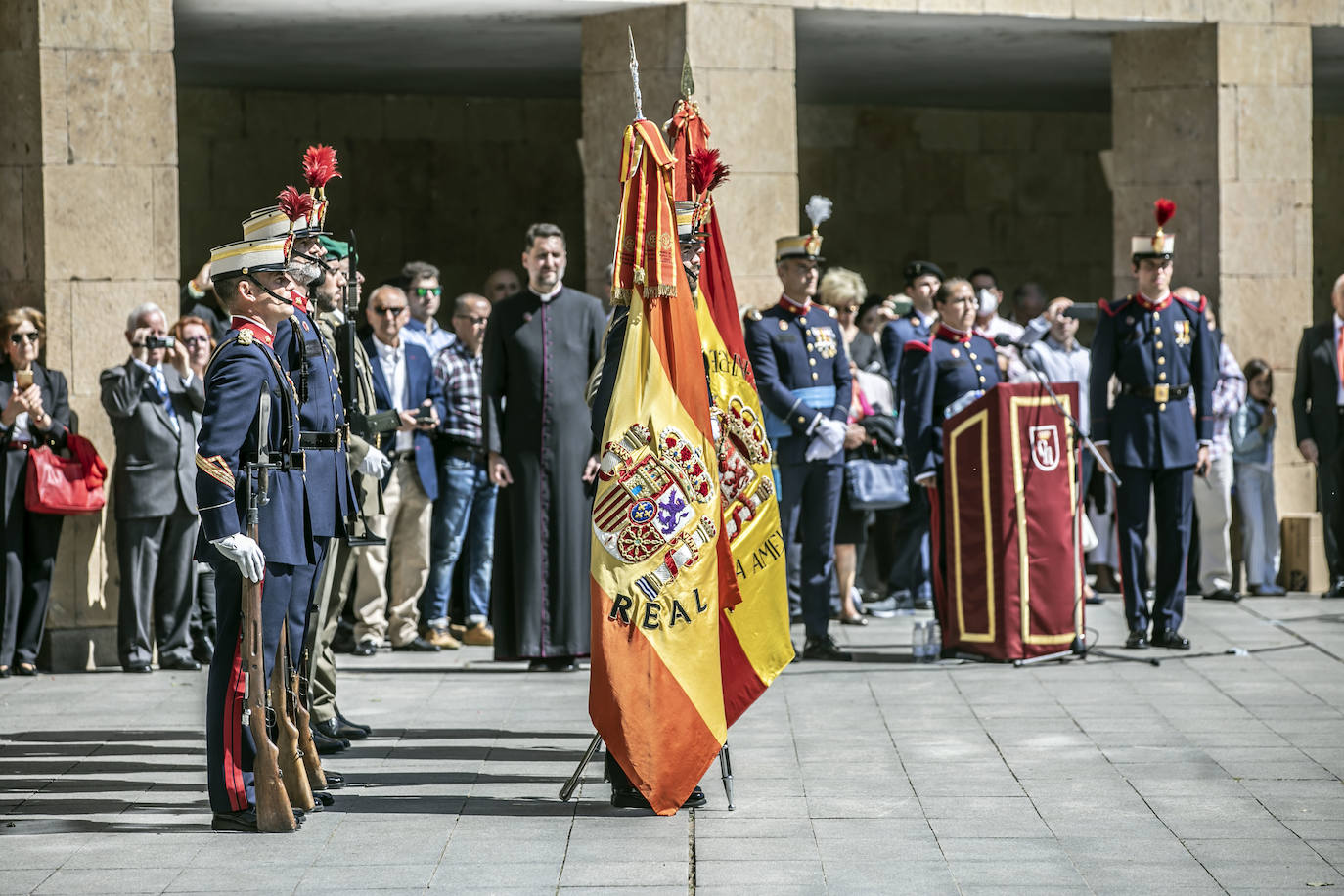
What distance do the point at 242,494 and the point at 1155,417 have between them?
17.6ft

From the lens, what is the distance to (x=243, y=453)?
17.4 feet

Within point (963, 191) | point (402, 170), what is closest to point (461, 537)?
point (402, 170)

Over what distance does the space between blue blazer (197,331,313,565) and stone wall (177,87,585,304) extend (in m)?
9.27

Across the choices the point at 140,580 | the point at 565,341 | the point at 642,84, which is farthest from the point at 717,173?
the point at 642,84

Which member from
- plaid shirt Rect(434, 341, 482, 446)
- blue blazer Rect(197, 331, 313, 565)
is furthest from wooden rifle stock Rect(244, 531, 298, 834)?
plaid shirt Rect(434, 341, 482, 446)

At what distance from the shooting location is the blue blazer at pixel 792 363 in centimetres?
885

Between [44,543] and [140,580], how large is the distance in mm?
475

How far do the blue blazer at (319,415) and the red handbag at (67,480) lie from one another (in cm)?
321

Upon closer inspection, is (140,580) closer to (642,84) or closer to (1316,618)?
(642,84)

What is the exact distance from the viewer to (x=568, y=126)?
1532 cm

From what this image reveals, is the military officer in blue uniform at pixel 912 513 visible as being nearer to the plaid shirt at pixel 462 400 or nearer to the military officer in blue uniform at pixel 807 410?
the military officer in blue uniform at pixel 807 410

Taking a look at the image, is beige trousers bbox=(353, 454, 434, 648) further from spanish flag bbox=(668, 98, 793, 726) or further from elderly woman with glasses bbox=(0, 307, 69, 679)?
spanish flag bbox=(668, 98, 793, 726)

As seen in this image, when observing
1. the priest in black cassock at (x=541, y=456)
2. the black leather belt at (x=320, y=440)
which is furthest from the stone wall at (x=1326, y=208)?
the black leather belt at (x=320, y=440)

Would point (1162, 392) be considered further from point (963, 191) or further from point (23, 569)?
point (963, 191)
